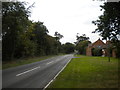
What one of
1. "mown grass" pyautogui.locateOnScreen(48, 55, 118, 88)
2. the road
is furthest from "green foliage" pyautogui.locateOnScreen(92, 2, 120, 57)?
the road

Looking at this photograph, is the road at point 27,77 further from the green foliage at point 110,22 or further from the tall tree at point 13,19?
the tall tree at point 13,19

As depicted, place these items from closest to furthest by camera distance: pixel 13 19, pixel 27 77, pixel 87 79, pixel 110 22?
pixel 87 79 < pixel 27 77 < pixel 110 22 < pixel 13 19

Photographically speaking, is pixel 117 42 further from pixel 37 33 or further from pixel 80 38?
pixel 80 38

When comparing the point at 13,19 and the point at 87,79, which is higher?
the point at 13,19

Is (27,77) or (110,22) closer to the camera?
(27,77)

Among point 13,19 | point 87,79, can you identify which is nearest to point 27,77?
point 87,79

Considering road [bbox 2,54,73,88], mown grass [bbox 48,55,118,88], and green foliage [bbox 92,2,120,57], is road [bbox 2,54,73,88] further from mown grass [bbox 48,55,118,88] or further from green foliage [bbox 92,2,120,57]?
green foliage [bbox 92,2,120,57]

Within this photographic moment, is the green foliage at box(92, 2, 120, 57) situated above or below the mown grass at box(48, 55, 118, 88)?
above

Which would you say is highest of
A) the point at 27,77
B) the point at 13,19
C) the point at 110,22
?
the point at 13,19

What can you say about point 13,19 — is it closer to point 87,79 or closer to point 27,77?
point 27,77

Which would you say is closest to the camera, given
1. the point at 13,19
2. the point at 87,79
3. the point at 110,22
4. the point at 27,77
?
the point at 87,79

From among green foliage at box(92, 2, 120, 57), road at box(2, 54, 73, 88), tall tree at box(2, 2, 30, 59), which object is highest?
tall tree at box(2, 2, 30, 59)

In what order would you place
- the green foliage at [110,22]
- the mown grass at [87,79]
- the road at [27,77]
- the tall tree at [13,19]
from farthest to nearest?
the tall tree at [13,19], the green foliage at [110,22], the road at [27,77], the mown grass at [87,79]

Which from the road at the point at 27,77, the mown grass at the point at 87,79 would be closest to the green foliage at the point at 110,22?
the mown grass at the point at 87,79
